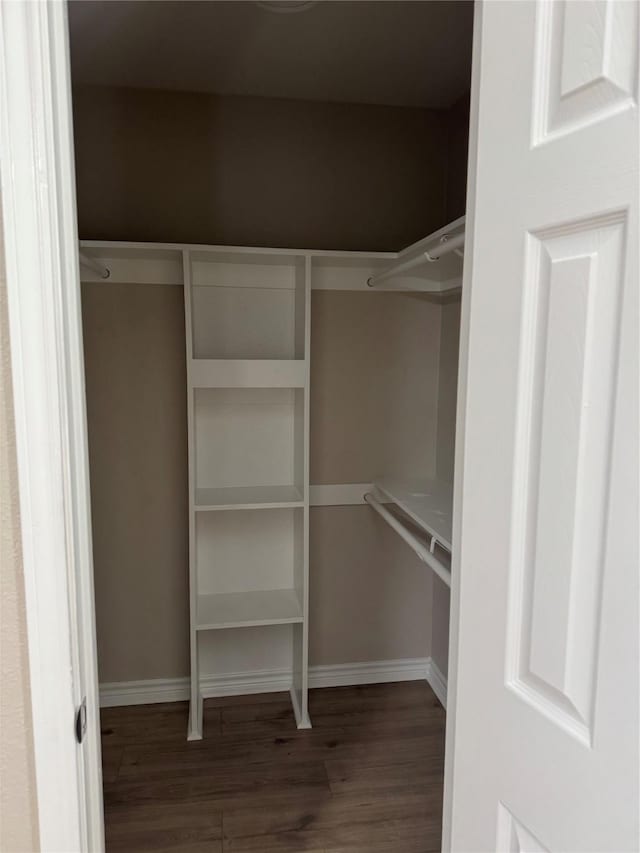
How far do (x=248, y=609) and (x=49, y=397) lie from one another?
1.96 meters

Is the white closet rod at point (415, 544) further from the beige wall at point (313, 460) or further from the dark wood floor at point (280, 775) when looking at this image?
the dark wood floor at point (280, 775)

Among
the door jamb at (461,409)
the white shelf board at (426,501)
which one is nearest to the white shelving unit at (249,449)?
the white shelf board at (426,501)

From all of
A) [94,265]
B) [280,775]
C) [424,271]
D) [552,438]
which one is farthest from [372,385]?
[552,438]

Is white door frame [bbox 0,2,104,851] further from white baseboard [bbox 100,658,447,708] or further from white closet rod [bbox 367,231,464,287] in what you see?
white baseboard [bbox 100,658,447,708]

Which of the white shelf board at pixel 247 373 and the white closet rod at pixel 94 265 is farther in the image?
the white shelf board at pixel 247 373

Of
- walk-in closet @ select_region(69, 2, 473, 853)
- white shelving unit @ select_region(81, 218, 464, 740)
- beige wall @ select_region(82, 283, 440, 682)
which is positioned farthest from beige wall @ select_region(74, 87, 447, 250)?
beige wall @ select_region(82, 283, 440, 682)

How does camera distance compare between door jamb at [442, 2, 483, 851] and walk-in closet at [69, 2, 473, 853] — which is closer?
door jamb at [442, 2, 483, 851]

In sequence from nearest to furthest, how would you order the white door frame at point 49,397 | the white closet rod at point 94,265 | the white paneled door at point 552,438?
1. the white paneled door at point 552,438
2. the white door frame at point 49,397
3. the white closet rod at point 94,265

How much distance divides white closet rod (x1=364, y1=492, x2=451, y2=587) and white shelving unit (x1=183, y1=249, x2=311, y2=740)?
0.31 m

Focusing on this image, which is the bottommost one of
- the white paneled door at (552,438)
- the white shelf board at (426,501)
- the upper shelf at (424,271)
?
the white shelf board at (426,501)

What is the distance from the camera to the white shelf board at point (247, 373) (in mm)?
2381

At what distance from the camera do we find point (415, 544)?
2051mm

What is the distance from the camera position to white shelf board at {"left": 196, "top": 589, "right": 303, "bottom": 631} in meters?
2.49

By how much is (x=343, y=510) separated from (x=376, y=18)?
5.93 ft
